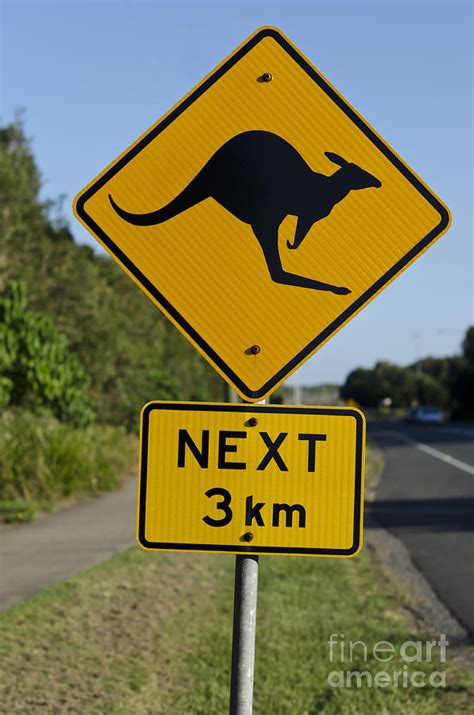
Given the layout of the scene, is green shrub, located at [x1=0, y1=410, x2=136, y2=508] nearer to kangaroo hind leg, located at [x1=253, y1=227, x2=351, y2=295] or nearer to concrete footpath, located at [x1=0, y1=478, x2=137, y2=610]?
concrete footpath, located at [x1=0, y1=478, x2=137, y2=610]

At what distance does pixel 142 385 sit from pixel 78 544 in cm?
1219

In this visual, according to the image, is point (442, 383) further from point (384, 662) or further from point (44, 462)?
point (384, 662)

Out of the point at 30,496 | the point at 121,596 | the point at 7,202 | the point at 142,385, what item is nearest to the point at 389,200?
the point at 121,596

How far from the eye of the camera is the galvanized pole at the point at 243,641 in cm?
267

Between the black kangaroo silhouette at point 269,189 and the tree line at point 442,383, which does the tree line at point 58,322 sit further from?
the tree line at point 442,383

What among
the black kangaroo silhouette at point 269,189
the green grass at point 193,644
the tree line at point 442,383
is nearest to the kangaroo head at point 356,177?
the black kangaroo silhouette at point 269,189

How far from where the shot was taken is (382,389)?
40.9 meters

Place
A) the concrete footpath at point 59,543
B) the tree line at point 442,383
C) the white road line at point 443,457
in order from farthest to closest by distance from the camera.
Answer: the tree line at point 442,383 → the white road line at point 443,457 → the concrete footpath at point 59,543

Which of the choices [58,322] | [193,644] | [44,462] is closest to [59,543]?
[44,462]

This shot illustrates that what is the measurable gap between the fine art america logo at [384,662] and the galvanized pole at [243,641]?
10.1 feet

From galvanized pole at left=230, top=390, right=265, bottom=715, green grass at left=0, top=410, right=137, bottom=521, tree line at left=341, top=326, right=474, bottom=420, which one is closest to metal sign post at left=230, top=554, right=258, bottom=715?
galvanized pole at left=230, top=390, right=265, bottom=715

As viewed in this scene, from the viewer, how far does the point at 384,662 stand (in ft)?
19.9

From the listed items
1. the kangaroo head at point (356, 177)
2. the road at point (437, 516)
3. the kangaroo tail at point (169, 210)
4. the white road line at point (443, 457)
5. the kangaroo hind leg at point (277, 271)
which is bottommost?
the white road line at point (443, 457)

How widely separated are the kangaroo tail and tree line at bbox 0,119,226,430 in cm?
1099
